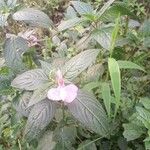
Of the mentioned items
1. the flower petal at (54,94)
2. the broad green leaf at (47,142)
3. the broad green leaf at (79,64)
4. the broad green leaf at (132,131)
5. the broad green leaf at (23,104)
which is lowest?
the broad green leaf at (47,142)

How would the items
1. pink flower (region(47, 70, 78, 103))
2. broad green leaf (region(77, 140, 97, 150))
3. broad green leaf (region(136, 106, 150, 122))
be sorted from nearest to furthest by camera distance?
1. pink flower (region(47, 70, 78, 103))
2. broad green leaf (region(136, 106, 150, 122))
3. broad green leaf (region(77, 140, 97, 150))

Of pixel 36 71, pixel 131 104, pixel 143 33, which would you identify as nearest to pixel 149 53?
pixel 143 33

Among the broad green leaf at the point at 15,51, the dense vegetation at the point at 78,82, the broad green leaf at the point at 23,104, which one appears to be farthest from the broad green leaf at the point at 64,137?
the broad green leaf at the point at 15,51

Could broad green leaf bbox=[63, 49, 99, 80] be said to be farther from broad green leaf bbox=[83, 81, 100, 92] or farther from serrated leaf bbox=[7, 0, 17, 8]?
serrated leaf bbox=[7, 0, 17, 8]

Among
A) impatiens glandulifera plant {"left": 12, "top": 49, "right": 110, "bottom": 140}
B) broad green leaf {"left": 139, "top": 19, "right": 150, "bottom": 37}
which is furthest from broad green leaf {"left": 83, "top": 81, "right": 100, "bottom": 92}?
broad green leaf {"left": 139, "top": 19, "right": 150, "bottom": 37}

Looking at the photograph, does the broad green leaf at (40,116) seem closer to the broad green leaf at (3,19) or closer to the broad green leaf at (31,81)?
the broad green leaf at (31,81)

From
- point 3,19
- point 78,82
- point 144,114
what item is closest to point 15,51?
point 3,19

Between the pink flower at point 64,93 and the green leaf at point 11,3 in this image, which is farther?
the green leaf at point 11,3
